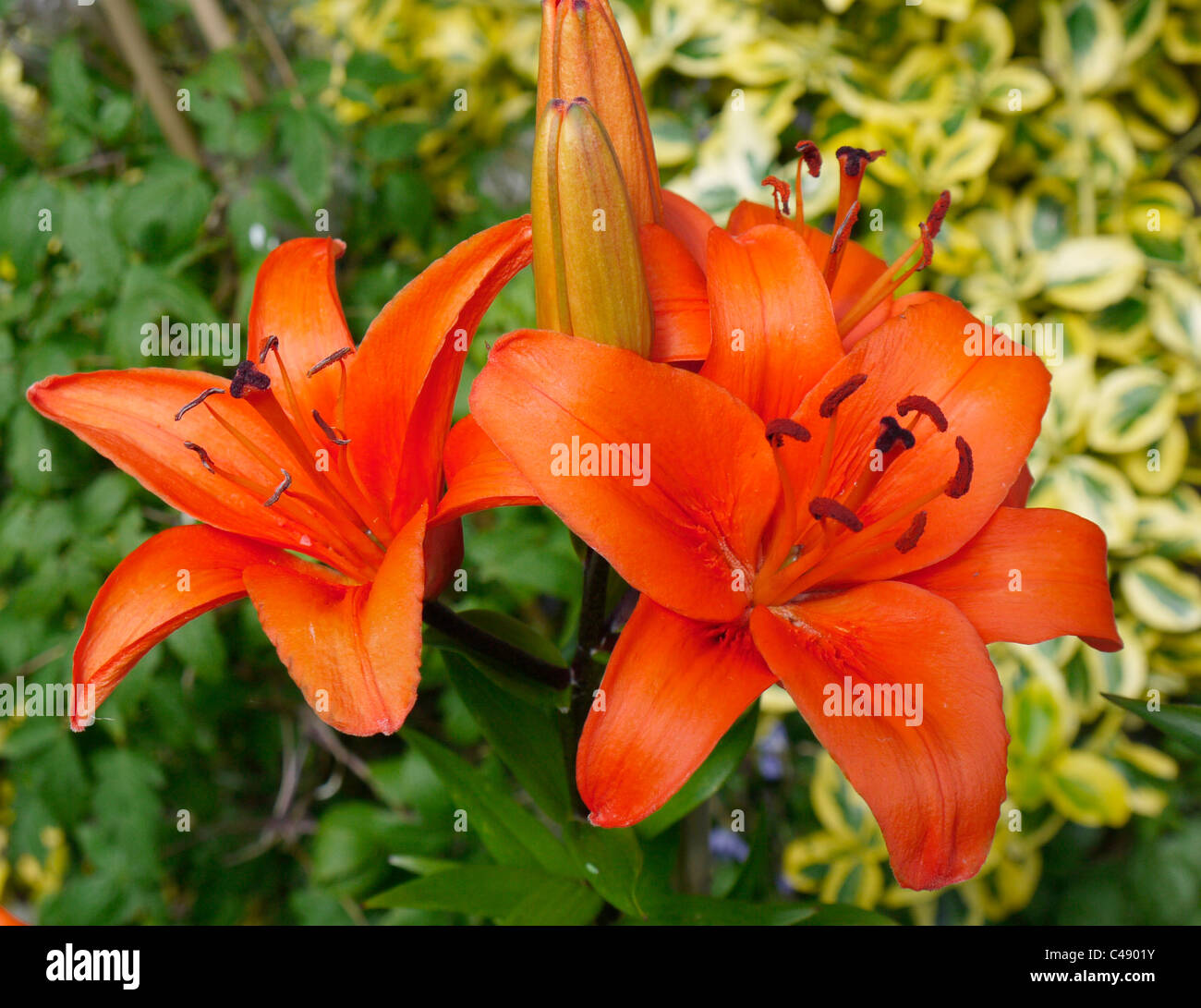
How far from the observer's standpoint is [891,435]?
0.47m

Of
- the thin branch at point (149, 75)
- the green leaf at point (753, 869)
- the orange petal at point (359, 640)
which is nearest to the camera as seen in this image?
the orange petal at point (359, 640)

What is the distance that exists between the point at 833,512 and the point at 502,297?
2.34ft

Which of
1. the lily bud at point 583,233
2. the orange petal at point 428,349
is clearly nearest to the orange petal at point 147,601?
the orange petal at point 428,349

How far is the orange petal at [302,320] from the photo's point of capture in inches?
22.5

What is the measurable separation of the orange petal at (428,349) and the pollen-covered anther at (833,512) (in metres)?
0.20

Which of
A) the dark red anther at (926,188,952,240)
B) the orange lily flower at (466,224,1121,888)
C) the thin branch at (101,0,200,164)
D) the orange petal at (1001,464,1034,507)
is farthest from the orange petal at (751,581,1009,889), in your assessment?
the thin branch at (101,0,200,164)

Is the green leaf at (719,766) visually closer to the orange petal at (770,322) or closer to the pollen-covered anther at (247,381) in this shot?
the orange petal at (770,322)

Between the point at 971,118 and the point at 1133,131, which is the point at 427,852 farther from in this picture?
the point at 1133,131

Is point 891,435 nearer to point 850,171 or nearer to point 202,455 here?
point 850,171

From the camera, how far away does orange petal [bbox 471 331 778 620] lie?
16.8 inches

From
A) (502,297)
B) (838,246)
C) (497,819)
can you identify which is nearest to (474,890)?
(497,819)

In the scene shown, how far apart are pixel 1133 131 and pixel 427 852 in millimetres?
1364
